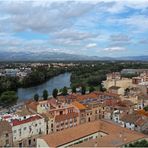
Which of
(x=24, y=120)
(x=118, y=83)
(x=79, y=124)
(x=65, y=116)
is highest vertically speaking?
(x=118, y=83)

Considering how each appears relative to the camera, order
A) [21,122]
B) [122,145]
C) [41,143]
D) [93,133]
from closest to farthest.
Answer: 1. [122,145]
2. [41,143]
3. [93,133]
4. [21,122]

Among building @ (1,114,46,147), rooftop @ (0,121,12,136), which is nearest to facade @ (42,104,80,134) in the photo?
building @ (1,114,46,147)

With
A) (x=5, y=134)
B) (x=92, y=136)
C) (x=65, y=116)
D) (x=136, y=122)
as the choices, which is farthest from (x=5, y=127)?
(x=136, y=122)

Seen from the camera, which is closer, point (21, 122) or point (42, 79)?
point (21, 122)

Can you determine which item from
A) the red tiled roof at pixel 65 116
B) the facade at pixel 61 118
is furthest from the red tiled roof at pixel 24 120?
the red tiled roof at pixel 65 116

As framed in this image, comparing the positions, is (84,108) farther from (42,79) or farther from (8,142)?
(42,79)

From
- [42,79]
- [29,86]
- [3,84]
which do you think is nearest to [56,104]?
[3,84]

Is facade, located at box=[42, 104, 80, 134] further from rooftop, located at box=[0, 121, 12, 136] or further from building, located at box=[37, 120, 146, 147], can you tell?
building, located at box=[37, 120, 146, 147]

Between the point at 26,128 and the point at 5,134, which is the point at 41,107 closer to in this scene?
the point at 26,128

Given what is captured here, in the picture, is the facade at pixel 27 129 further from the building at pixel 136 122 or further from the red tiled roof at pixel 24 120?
the building at pixel 136 122
